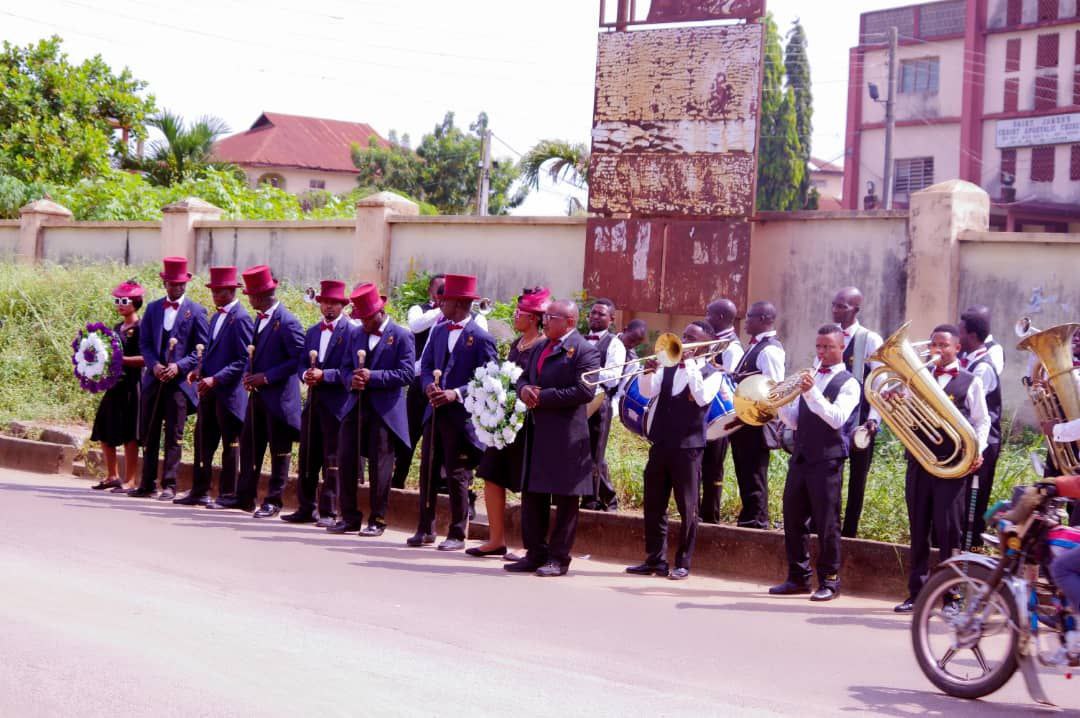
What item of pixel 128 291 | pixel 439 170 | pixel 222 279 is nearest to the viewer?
pixel 222 279

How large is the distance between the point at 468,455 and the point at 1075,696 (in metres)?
5.44

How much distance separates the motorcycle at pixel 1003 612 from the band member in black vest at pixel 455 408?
481 cm

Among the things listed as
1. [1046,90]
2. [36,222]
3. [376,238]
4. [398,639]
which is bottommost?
[398,639]

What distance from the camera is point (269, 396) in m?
12.1

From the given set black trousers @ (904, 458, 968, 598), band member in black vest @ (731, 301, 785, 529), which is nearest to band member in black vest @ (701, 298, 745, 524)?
band member in black vest @ (731, 301, 785, 529)

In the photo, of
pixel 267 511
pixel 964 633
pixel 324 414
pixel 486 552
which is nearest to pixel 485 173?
pixel 267 511

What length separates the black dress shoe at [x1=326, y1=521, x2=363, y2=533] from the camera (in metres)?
11.3

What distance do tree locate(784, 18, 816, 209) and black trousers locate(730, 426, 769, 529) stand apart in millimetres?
36605

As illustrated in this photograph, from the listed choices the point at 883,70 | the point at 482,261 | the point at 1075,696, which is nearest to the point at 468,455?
the point at 1075,696

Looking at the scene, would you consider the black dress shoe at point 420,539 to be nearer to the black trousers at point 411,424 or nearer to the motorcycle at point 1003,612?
the black trousers at point 411,424

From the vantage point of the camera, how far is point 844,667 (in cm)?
713

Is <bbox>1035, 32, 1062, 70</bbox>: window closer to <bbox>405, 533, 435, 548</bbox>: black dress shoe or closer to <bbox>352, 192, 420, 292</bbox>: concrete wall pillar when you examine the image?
<bbox>352, 192, 420, 292</bbox>: concrete wall pillar

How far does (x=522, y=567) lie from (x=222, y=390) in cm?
395

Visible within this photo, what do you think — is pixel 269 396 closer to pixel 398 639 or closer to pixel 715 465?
pixel 715 465
